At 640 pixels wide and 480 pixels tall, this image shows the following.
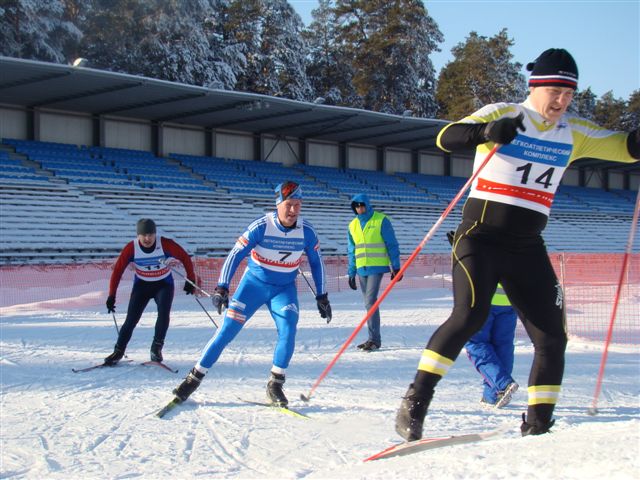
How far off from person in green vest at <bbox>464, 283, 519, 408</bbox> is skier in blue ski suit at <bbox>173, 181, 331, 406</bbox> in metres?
1.34

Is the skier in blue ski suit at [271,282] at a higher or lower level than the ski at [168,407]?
higher

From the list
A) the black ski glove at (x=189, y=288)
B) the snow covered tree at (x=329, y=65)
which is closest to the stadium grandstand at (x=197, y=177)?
the black ski glove at (x=189, y=288)

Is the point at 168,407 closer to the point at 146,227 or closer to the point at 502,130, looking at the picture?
the point at 146,227

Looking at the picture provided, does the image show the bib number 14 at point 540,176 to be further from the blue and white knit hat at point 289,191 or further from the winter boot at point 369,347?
the winter boot at point 369,347

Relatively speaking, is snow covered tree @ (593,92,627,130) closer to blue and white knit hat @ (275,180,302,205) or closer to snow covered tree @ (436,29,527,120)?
snow covered tree @ (436,29,527,120)

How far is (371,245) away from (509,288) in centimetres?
592

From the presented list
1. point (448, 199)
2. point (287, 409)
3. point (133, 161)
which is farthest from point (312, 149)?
point (287, 409)

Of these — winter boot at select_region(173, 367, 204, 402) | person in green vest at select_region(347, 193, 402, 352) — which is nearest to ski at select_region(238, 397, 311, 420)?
winter boot at select_region(173, 367, 204, 402)

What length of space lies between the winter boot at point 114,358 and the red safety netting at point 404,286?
15.9ft

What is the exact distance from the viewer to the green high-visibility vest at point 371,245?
377 inches

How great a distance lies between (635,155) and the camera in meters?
4.02

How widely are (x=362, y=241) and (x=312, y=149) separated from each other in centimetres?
2768

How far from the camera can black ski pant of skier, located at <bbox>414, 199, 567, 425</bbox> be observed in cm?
366

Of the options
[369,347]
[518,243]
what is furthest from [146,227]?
[518,243]
